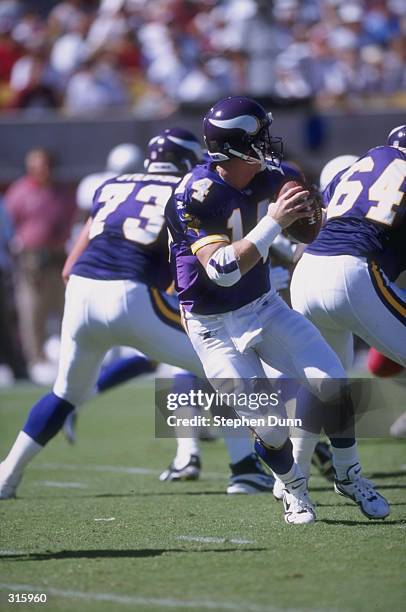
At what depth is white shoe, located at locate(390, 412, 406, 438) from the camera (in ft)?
23.4

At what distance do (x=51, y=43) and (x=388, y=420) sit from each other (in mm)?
8501

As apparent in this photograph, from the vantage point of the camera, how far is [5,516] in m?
5.34

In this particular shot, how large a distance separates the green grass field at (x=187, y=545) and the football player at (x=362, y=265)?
478 millimetres

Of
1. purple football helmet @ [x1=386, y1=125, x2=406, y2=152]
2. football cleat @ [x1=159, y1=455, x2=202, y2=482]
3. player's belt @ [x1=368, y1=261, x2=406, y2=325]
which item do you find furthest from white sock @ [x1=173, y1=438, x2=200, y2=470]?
purple football helmet @ [x1=386, y1=125, x2=406, y2=152]

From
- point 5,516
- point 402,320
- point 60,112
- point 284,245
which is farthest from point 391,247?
point 60,112

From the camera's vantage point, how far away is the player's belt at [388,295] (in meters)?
5.01

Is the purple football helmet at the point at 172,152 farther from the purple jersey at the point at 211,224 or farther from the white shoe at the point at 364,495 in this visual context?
the white shoe at the point at 364,495

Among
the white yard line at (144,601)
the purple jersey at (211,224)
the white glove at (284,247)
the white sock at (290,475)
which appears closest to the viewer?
the white yard line at (144,601)

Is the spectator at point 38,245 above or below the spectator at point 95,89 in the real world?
below

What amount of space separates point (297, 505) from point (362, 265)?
1.07 meters

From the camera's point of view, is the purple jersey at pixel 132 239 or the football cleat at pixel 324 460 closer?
the purple jersey at pixel 132 239

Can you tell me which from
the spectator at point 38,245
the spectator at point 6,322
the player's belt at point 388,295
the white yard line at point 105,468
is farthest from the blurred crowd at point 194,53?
the player's belt at point 388,295

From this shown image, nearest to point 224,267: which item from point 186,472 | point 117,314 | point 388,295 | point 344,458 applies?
point 388,295

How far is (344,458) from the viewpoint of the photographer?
494 centimetres
